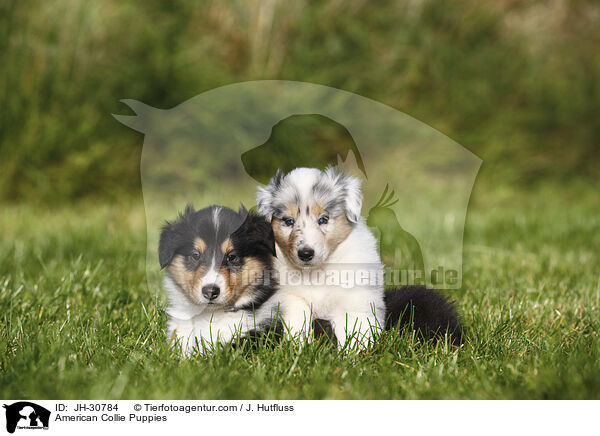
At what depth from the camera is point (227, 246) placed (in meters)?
2.68

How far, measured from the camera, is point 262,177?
2.77 meters

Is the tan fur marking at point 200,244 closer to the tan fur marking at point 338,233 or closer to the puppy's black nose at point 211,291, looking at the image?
the puppy's black nose at point 211,291

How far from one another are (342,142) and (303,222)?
0.69 m

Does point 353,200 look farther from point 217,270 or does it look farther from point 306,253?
point 217,270

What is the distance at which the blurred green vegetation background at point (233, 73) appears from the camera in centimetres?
659

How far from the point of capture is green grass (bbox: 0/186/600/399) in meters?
2.68

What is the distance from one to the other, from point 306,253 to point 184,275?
58cm
